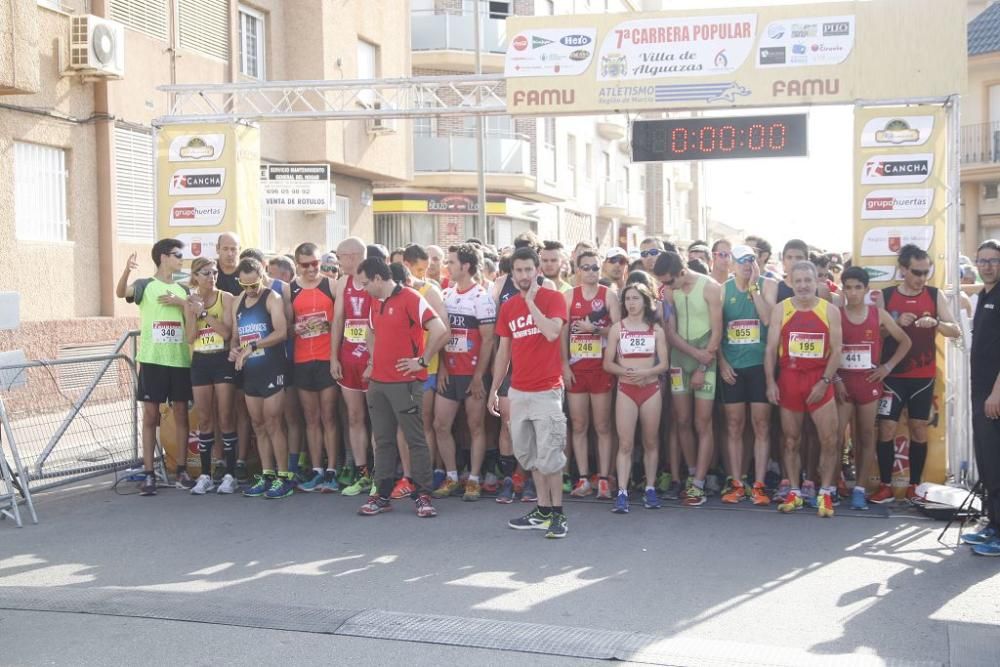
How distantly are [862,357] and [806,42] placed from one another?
3083 millimetres

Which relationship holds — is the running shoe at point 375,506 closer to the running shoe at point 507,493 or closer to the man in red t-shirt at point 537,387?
the running shoe at point 507,493

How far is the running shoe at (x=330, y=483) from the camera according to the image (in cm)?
982

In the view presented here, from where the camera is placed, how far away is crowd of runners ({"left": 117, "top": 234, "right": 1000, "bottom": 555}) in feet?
29.0

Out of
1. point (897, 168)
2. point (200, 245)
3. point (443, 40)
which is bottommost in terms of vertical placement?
point (200, 245)

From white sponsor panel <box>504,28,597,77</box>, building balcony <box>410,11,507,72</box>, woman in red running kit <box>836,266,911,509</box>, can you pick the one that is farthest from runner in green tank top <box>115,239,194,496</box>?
building balcony <box>410,11,507,72</box>

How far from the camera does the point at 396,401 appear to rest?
889 cm

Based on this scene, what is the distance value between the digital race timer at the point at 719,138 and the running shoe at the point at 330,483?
177 inches

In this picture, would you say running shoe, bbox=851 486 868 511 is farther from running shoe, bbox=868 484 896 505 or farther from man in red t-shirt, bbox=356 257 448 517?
man in red t-shirt, bbox=356 257 448 517

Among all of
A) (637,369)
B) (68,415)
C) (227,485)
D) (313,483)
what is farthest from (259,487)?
(637,369)

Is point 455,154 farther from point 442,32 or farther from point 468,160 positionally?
point 442,32

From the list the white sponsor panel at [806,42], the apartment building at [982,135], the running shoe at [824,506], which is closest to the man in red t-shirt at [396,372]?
the running shoe at [824,506]

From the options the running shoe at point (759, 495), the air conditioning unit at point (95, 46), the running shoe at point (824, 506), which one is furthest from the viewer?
the air conditioning unit at point (95, 46)

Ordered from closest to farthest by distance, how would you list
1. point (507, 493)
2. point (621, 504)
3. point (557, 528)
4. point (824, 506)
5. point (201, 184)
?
point (557, 528) < point (824, 506) < point (621, 504) < point (507, 493) < point (201, 184)

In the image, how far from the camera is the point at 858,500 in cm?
901
